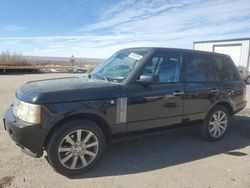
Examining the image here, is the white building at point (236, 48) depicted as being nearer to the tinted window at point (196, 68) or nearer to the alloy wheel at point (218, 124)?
the alloy wheel at point (218, 124)

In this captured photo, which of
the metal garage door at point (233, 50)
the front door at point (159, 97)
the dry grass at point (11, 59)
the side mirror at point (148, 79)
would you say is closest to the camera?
the side mirror at point (148, 79)

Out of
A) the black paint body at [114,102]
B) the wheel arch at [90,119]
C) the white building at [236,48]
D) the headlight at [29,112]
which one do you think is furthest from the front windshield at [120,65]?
the white building at [236,48]

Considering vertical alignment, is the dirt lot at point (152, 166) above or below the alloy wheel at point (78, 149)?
below

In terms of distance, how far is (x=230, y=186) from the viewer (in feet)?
11.7

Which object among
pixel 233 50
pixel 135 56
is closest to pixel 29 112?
pixel 135 56

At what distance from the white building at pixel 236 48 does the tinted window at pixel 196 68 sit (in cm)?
1911

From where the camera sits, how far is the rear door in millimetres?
4840

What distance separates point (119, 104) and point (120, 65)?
967 millimetres

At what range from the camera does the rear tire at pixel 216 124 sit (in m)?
5.29

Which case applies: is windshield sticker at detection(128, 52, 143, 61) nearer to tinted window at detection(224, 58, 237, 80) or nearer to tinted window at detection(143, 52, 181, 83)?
tinted window at detection(143, 52, 181, 83)

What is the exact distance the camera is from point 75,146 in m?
3.73

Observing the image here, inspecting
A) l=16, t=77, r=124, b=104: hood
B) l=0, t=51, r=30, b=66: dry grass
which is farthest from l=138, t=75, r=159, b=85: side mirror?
l=0, t=51, r=30, b=66: dry grass

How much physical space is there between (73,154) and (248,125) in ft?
15.5

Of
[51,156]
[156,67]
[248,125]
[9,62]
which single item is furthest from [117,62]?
[9,62]
